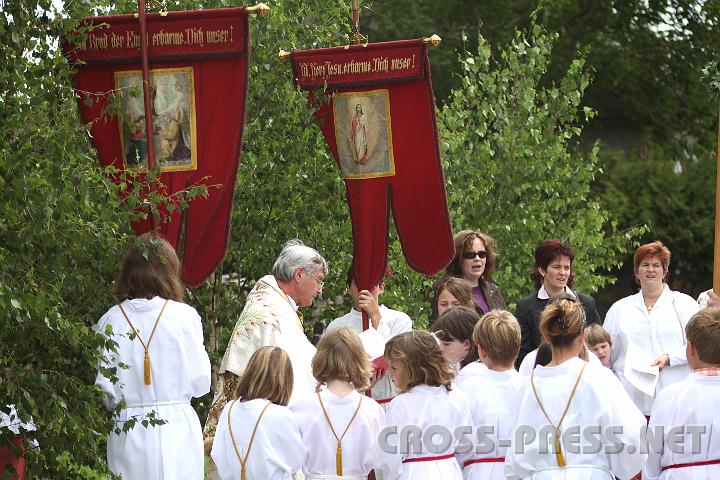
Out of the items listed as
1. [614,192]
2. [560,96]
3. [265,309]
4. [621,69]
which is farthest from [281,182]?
[621,69]

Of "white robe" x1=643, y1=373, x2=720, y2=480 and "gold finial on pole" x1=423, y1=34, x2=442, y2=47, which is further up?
"gold finial on pole" x1=423, y1=34, x2=442, y2=47

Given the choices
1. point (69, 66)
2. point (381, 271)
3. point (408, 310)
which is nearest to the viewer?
point (69, 66)

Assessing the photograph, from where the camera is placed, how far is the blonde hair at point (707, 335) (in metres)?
6.82

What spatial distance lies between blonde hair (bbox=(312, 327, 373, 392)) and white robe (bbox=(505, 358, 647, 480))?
864mm

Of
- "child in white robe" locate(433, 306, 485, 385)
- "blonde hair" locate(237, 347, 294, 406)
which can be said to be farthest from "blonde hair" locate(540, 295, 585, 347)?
"child in white robe" locate(433, 306, 485, 385)

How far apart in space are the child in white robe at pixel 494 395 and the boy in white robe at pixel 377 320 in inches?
46.7

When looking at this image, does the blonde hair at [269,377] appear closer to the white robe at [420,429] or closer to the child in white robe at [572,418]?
the white robe at [420,429]

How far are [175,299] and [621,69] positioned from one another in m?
23.1

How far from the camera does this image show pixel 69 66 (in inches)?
303

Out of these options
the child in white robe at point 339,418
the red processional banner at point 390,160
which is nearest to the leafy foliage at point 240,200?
the red processional banner at point 390,160

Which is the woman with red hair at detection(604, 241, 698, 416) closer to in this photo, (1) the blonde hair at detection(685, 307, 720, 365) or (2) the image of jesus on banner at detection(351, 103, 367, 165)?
(2) the image of jesus on banner at detection(351, 103, 367, 165)

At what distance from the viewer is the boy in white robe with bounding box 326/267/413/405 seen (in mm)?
8938

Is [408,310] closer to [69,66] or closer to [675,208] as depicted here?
[69,66]

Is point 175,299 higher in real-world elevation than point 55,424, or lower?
higher
